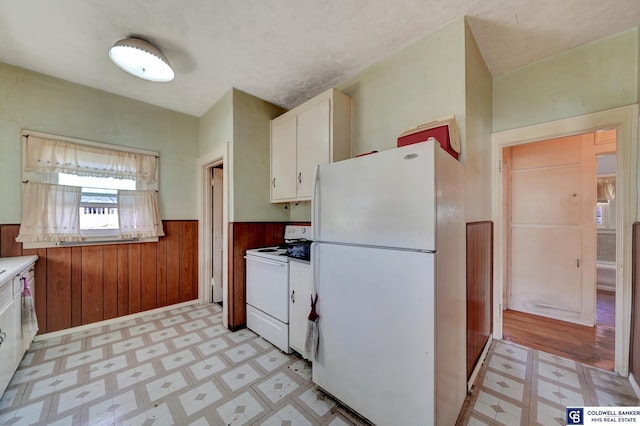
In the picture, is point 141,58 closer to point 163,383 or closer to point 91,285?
point 91,285

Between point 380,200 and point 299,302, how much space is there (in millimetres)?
1190

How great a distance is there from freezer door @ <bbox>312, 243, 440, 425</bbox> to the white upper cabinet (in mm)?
993

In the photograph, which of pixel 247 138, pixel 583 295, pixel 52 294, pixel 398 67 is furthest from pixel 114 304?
pixel 583 295

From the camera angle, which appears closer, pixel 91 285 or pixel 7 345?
pixel 7 345

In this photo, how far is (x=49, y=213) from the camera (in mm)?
2346

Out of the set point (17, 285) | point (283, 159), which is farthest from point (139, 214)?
point (283, 159)

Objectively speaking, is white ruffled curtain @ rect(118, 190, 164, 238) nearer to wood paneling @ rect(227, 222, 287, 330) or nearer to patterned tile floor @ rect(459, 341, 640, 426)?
wood paneling @ rect(227, 222, 287, 330)

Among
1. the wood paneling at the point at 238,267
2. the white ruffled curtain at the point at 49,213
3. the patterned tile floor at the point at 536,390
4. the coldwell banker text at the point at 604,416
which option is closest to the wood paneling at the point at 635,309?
the patterned tile floor at the point at 536,390

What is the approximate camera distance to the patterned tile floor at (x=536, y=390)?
4.85ft

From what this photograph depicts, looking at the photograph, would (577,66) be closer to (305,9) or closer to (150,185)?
(305,9)

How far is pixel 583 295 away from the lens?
2.67 metres

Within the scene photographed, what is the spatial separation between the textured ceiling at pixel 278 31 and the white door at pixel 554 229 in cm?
144

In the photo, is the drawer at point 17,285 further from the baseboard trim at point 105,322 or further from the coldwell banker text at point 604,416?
the coldwell banker text at point 604,416

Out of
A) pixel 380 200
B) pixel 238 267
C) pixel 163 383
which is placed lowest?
pixel 163 383
